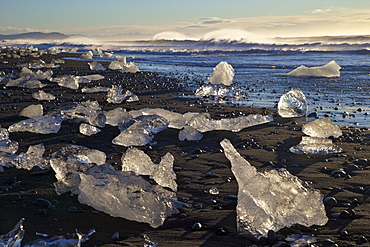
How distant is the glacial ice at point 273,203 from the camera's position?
91.9 inches

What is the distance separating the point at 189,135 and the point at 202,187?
1598 millimetres

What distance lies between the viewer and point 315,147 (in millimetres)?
4215

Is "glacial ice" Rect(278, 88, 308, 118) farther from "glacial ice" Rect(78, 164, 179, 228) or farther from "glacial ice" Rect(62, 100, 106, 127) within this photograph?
"glacial ice" Rect(78, 164, 179, 228)

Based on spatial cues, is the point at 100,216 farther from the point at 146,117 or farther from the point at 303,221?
the point at 146,117

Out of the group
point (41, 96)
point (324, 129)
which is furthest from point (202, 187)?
point (41, 96)

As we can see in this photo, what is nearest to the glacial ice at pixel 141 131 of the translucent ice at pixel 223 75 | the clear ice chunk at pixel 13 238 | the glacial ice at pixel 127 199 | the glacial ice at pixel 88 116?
the glacial ice at pixel 88 116

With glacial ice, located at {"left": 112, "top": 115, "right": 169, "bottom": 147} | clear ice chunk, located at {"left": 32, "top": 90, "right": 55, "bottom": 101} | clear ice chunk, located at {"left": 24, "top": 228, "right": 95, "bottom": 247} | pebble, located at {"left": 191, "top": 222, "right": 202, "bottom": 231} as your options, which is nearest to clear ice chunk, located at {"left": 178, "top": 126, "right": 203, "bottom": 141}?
glacial ice, located at {"left": 112, "top": 115, "right": 169, "bottom": 147}

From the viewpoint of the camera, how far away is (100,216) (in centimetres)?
256

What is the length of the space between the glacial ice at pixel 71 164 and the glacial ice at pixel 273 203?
1.34 m

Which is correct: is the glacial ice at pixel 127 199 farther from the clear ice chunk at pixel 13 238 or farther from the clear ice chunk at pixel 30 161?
the clear ice chunk at pixel 30 161

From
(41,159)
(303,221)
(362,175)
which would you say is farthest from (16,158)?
(362,175)

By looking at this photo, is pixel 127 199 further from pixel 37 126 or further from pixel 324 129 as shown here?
pixel 324 129

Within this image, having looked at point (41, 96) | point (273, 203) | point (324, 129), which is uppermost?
point (273, 203)

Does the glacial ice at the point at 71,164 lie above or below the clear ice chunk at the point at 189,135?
above
